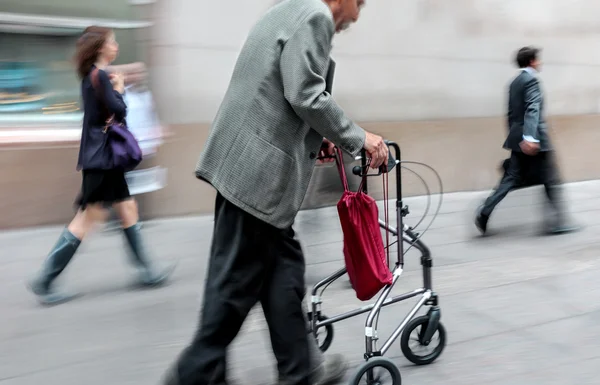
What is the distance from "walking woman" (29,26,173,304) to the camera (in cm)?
444

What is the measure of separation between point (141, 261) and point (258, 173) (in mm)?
2482

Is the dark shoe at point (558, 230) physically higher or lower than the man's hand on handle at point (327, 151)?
lower

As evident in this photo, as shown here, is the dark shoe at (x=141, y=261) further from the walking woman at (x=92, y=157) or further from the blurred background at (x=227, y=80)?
the blurred background at (x=227, y=80)

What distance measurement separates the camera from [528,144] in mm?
6219

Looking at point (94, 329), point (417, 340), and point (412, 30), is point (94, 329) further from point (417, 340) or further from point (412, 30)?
point (412, 30)

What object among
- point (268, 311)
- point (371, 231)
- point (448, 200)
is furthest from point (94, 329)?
point (448, 200)

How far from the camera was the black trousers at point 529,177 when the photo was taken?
250 inches

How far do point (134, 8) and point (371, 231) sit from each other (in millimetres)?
4768

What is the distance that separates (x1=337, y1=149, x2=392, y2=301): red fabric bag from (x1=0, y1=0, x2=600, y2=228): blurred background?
6.48ft

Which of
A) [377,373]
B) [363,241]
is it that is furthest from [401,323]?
[363,241]

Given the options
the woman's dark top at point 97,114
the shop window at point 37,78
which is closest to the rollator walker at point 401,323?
the woman's dark top at point 97,114

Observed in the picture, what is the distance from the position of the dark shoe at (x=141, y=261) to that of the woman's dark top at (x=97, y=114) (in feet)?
1.83

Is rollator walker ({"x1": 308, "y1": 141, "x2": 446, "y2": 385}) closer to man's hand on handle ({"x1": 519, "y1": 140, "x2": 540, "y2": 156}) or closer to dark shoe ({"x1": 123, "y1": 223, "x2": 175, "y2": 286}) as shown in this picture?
dark shoe ({"x1": 123, "y1": 223, "x2": 175, "y2": 286})

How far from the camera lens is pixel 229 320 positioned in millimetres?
2729
